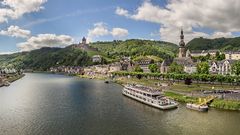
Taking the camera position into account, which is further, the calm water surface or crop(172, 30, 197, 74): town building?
crop(172, 30, 197, 74): town building

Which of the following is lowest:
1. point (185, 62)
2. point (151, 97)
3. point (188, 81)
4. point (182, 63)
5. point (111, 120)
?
point (111, 120)

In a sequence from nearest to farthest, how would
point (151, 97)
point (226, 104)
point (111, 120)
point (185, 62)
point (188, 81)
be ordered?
point (111, 120) → point (226, 104) → point (151, 97) → point (188, 81) → point (185, 62)

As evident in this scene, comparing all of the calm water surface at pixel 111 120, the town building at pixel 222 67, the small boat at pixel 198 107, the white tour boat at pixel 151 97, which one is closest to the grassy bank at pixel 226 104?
the calm water surface at pixel 111 120

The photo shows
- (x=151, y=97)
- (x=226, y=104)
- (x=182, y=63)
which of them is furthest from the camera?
(x=182, y=63)

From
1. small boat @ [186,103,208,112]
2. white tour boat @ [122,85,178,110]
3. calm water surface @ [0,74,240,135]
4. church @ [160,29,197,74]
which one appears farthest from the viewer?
church @ [160,29,197,74]

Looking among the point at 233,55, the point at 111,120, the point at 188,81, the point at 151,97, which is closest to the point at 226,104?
the point at 151,97

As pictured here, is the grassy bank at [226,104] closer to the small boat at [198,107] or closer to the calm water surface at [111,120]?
the calm water surface at [111,120]

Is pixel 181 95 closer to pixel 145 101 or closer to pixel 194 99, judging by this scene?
pixel 194 99

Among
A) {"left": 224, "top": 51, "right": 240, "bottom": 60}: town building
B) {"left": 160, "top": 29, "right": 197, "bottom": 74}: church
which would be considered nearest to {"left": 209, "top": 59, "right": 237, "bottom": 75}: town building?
{"left": 160, "top": 29, "right": 197, "bottom": 74}: church

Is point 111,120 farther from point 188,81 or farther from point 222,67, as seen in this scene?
point 222,67

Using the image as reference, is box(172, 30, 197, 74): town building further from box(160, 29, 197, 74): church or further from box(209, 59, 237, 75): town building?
box(209, 59, 237, 75): town building
